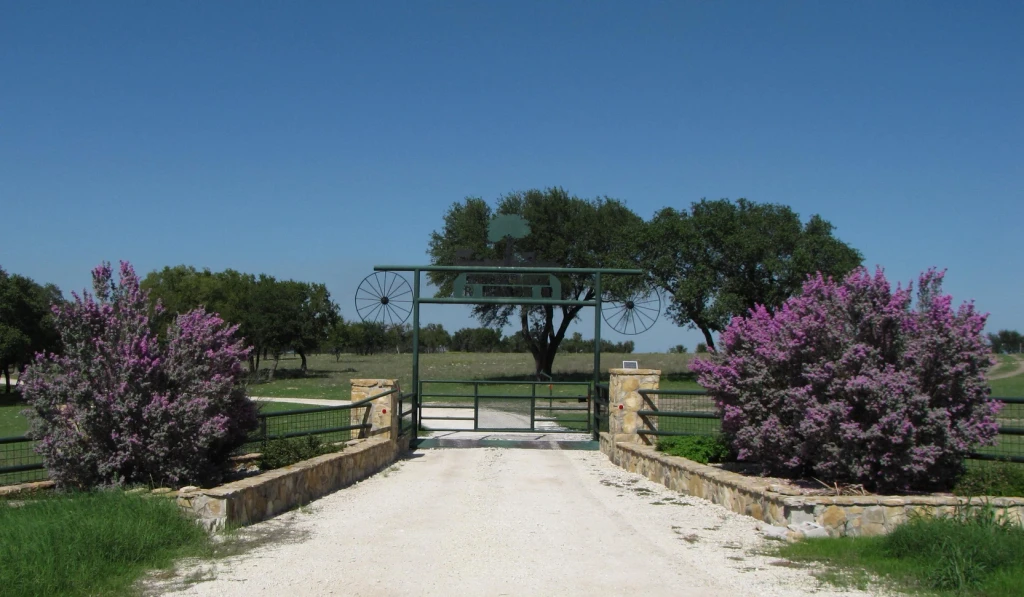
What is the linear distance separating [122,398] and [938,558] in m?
7.39

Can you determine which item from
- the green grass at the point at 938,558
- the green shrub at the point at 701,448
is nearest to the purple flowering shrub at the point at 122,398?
the green grass at the point at 938,558

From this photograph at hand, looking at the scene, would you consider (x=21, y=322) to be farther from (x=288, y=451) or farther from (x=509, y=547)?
(x=509, y=547)

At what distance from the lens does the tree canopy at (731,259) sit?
1553 inches

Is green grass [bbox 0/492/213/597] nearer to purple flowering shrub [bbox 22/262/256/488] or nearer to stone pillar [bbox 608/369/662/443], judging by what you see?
purple flowering shrub [bbox 22/262/256/488]

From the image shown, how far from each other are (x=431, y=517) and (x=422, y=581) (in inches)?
117

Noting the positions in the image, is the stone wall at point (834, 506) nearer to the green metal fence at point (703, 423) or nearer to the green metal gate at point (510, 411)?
the green metal fence at point (703, 423)

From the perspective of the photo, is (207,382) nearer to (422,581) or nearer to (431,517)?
(431,517)

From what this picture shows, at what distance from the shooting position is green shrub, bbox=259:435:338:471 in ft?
34.7


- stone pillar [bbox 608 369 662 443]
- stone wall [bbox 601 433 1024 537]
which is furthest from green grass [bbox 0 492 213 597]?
stone pillar [bbox 608 369 662 443]

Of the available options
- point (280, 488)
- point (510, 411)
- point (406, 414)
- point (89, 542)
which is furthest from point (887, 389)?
point (510, 411)

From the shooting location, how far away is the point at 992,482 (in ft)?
28.8

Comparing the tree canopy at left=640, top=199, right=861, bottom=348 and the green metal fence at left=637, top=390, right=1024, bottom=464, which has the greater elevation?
the tree canopy at left=640, top=199, right=861, bottom=348

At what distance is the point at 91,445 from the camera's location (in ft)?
28.0

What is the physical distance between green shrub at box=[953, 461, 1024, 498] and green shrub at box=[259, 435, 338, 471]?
7.55 meters
